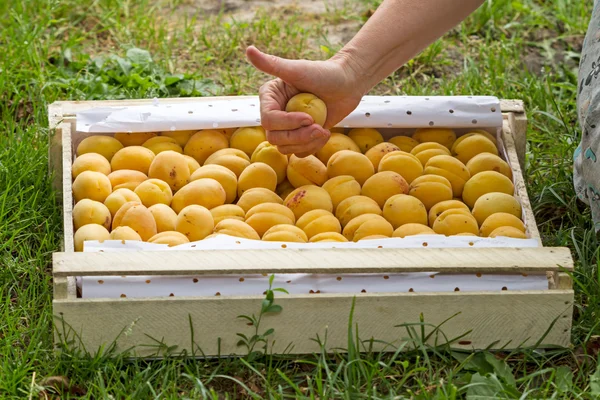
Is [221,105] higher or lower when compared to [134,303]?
higher

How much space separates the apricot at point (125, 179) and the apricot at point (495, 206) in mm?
882

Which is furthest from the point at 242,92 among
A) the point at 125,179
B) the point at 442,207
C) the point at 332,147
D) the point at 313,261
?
the point at 313,261

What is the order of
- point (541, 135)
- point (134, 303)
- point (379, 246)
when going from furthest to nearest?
point (541, 135), point (379, 246), point (134, 303)

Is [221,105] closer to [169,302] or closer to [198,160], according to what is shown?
[198,160]

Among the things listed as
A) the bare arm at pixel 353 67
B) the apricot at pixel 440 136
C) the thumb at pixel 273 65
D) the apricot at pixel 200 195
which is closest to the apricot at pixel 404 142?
the apricot at pixel 440 136

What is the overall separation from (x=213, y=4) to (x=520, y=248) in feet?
7.72

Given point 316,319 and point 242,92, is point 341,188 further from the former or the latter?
point 242,92

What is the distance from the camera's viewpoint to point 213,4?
12.7 ft

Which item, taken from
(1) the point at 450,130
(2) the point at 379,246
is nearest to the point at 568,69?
(1) the point at 450,130

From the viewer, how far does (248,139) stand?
2.45 m

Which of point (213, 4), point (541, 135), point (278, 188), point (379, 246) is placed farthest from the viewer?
point (213, 4)

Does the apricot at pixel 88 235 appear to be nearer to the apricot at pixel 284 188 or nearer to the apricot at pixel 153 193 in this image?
the apricot at pixel 153 193

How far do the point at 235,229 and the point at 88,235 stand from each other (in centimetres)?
35

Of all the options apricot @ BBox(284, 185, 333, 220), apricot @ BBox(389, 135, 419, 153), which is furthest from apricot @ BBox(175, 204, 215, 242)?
apricot @ BBox(389, 135, 419, 153)
